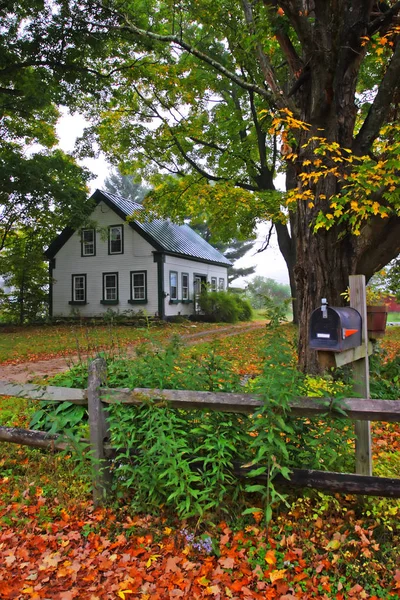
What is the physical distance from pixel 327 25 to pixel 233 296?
813 inches

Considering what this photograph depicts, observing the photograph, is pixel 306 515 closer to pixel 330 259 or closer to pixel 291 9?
pixel 330 259

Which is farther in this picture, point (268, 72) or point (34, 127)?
point (34, 127)

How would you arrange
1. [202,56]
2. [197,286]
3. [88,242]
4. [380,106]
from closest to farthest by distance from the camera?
[380,106]
[202,56]
[88,242]
[197,286]

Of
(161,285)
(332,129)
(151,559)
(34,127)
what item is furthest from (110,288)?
(151,559)

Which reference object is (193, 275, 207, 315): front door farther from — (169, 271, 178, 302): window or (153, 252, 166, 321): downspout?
(153, 252, 166, 321): downspout

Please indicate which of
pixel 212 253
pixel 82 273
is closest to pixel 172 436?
pixel 82 273

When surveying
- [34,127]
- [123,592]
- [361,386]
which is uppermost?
[34,127]

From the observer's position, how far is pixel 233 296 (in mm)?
26078

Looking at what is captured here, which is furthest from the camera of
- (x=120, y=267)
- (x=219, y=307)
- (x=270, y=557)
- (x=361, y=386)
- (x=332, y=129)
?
(x=219, y=307)

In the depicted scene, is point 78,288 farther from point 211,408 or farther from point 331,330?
point 331,330

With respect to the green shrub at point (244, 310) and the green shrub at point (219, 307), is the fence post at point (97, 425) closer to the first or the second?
the green shrub at point (219, 307)

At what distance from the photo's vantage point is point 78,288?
24.7m

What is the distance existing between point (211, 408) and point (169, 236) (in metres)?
23.0

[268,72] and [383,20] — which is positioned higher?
[268,72]
